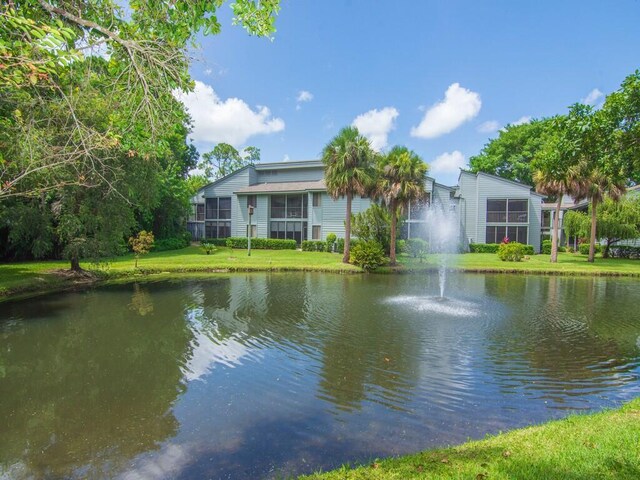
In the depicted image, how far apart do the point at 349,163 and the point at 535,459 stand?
73.9ft

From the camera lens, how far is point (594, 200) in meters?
30.0

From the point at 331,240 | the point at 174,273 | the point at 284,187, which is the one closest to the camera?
the point at 174,273

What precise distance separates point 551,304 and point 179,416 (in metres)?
14.1

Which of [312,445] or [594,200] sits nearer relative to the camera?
[312,445]

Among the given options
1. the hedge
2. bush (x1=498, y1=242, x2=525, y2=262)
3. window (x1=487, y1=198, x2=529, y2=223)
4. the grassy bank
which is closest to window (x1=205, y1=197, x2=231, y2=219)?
the grassy bank

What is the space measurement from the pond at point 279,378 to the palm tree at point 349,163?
473 inches

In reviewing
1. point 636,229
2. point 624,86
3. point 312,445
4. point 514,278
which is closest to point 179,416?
point 312,445

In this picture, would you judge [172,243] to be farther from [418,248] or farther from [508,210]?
[508,210]

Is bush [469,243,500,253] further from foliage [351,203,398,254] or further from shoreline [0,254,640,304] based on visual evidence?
shoreline [0,254,640,304]

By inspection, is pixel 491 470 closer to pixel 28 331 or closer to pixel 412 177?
pixel 28 331

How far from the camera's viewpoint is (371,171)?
84.4 feet

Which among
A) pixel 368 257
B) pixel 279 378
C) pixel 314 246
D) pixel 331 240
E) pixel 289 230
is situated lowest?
pixel 279 378

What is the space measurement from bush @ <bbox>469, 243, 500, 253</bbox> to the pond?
21912 mm

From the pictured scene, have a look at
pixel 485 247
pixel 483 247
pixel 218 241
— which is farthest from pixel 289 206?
pixel 485 247
